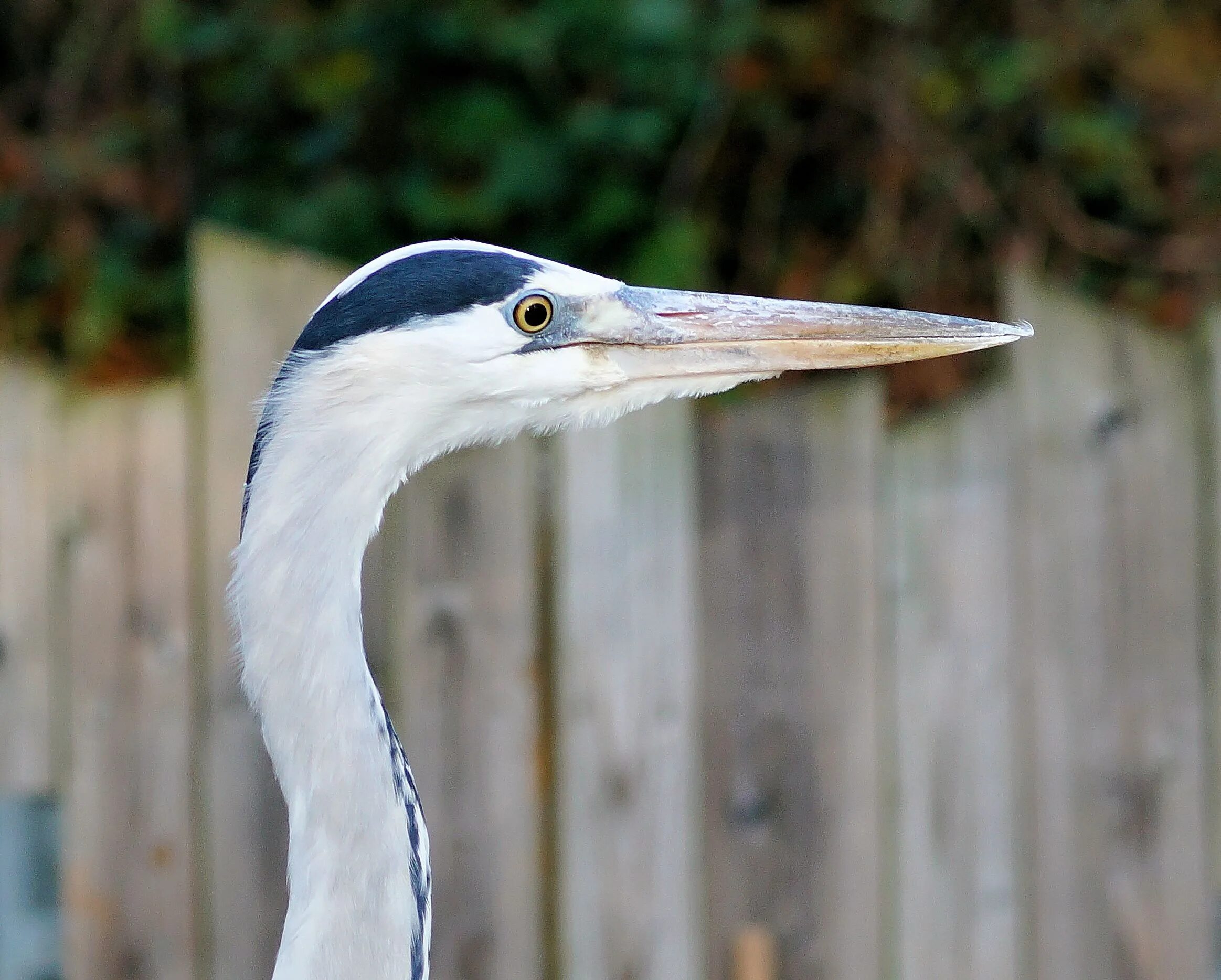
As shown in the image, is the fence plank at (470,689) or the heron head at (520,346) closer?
the heron head at (520,346)

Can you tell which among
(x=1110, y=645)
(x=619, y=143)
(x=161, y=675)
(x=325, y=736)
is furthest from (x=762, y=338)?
(x=619, y=143)

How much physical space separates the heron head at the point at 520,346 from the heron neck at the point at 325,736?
0.27ft

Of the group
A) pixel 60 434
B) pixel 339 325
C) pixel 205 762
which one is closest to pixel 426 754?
pixel 205 762

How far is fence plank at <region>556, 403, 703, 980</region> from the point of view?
2082 millimetres

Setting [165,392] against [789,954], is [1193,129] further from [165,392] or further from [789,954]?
[165,392]

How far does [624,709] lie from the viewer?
6.86ft

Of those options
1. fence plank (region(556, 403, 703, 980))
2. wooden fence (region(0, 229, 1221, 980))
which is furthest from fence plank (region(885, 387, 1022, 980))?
fence plank (region(556, 403, 703, 980))

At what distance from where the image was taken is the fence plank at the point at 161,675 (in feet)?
6.90

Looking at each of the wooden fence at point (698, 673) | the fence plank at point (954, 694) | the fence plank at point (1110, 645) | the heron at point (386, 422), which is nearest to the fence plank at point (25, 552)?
the wooden fence at point (698, 673)

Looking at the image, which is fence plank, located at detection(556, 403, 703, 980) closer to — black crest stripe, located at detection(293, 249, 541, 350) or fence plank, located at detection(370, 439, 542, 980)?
fence plank, located at detection(370, 439, 542, 980)

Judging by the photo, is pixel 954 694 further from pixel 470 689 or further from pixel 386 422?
pixel 386 422

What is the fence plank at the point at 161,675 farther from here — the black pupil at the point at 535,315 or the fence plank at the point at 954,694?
the fence plank at the point at 954,694

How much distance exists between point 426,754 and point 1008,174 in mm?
2413

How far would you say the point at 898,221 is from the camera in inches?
142
